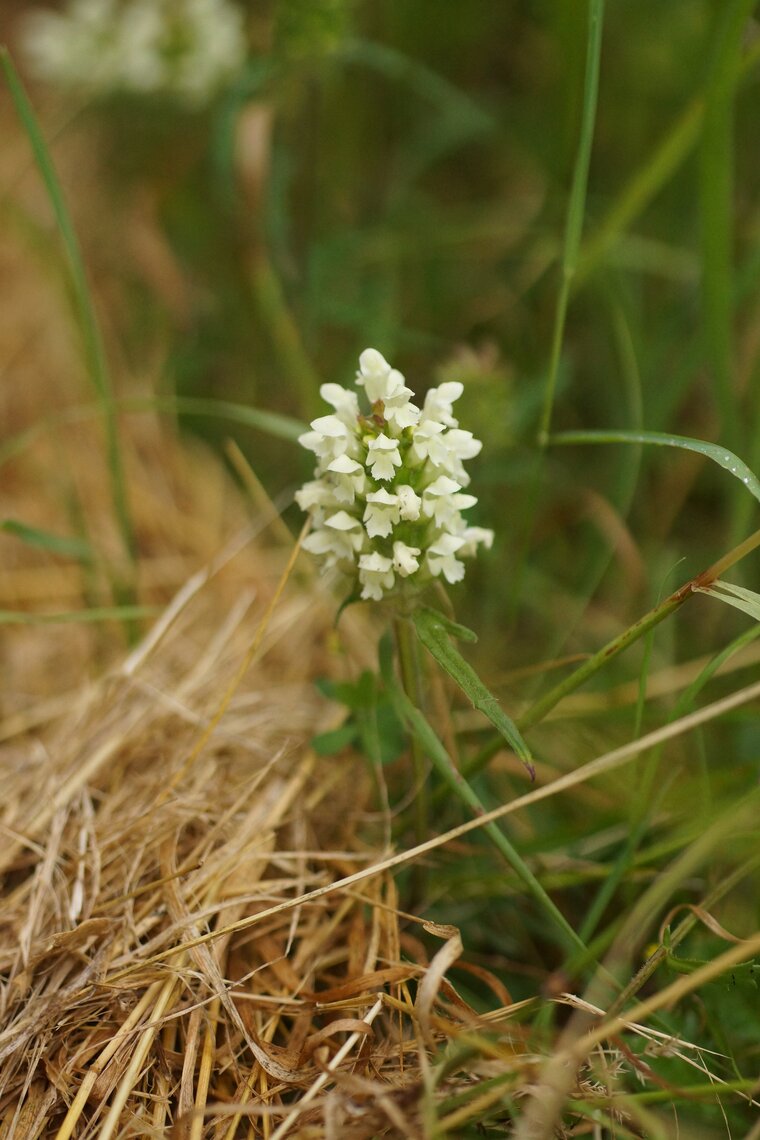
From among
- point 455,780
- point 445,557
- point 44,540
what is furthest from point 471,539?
point 44,540

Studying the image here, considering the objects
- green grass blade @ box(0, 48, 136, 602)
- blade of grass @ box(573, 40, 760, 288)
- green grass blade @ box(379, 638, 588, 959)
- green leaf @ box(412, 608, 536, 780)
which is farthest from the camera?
blade of grass @ box(573, 40, 760, 288)

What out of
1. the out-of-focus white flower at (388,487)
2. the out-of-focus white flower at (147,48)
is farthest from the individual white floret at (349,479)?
the out-of-focus white flower at (147,48)

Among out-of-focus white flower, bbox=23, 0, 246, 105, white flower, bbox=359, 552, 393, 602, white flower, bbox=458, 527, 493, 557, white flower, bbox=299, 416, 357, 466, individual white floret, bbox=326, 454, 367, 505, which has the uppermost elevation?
out-of-focus white flower, bbox=23, 0, 246, 105

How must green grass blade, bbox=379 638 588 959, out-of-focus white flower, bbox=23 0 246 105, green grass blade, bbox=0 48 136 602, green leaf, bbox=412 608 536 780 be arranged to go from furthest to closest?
out-of-focus white flower, bbox=23 0 246 105 < green grass blade, bbox=0 48 136 602 < green grass blade, bbox=379 638 588 959 < green leaf, bbox=412 608 536 780

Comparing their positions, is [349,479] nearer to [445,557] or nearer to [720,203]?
[445,557]

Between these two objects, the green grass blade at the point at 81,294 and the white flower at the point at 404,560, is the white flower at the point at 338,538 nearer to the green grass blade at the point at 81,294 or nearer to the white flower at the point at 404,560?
the white flower at the point at 404,560

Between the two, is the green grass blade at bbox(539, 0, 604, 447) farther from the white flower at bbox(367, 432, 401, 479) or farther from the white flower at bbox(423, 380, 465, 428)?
the white flower at bbox(367, 432, 401, 479)

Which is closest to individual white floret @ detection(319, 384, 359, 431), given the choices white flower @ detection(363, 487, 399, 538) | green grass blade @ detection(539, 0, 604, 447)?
white flower @ detection(363, 487, 399, 538)
